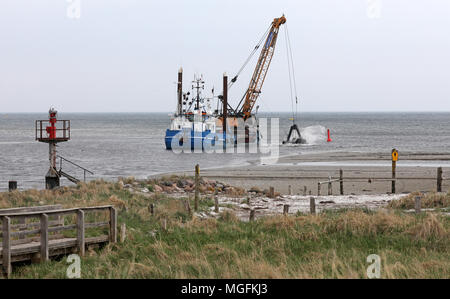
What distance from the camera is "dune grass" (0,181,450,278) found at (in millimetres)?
9953

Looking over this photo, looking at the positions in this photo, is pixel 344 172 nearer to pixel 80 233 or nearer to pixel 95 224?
pixel 95 224

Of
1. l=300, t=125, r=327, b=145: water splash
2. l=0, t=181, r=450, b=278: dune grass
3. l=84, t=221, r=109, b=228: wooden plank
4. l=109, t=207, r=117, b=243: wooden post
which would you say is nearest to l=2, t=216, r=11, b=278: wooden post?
l=0, t=181, r=450, b=278: dune grass

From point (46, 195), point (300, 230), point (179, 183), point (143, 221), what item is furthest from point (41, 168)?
point (300, 230)

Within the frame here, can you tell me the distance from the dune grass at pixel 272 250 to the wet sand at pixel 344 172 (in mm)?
14819

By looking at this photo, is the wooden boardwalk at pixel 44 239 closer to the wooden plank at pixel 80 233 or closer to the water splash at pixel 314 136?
the wooden plank at pixel 80 233

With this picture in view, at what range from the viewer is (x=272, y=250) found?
11.7 m

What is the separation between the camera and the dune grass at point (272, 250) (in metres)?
9.95

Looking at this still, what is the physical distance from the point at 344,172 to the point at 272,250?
2794cm

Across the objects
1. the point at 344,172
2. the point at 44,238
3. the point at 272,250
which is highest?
the point at 44,238

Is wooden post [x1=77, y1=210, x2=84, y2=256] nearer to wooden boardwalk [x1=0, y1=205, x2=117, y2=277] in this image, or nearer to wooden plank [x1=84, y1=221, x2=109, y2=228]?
wooden boardwalk [x1=0, y1=205, x2=117, y2=277]

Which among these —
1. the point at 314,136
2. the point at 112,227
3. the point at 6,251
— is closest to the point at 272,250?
the point at 112,227

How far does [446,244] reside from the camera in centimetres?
1188
